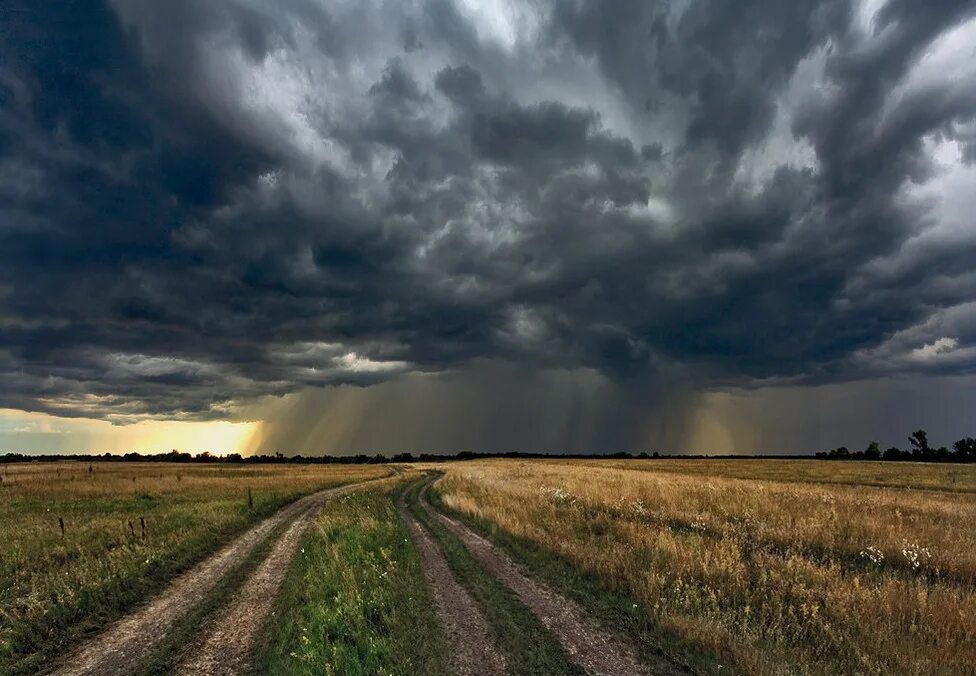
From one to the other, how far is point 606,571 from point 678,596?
7.59 ft

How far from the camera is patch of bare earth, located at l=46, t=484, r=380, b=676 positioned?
30.2ft

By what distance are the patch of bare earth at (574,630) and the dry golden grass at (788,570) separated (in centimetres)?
128

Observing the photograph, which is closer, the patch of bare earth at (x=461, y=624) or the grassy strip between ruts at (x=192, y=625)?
the patch of bare earth at (x=461, y=624)

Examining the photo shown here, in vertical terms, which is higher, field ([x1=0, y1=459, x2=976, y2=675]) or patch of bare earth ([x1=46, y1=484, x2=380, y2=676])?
field ([x1=0, y1=459, x2=976, y2=675])

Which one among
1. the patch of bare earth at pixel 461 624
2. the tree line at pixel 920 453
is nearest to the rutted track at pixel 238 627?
the patch of bare earth at pixel 461 624

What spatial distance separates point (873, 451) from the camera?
13875 centimetres

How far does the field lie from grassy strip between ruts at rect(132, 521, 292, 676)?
6cm

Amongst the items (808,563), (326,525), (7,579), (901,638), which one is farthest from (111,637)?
(808,563)

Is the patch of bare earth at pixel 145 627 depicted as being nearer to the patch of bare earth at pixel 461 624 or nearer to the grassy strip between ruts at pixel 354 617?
the grassy strip between ruts at pixel 354 617

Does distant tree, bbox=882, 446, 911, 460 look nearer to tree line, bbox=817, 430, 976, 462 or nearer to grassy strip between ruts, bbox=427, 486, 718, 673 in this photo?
tree line, bbox=817, 430, 976, 462

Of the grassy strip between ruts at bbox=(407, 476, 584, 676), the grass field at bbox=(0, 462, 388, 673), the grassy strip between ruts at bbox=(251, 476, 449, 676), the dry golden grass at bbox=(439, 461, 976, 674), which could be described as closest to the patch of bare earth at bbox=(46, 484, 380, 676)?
the grass field at bbox=(0, 462, 388, 673)

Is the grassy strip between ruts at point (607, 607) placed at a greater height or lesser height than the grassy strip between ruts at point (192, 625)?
greater

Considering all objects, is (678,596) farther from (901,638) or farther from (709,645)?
(901,638)

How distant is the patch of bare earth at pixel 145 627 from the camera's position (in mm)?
9195
